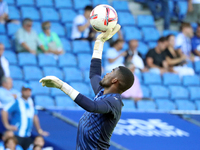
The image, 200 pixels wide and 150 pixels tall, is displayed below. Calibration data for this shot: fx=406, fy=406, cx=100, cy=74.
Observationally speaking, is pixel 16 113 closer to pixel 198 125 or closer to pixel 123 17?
pixel 198 125

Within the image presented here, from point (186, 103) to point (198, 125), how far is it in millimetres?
1537

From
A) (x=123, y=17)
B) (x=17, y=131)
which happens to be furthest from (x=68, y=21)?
(x=17, y=131)

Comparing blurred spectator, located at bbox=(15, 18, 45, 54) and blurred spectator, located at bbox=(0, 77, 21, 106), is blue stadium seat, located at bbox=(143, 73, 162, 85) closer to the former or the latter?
blurred spectator, located at bbox=(15, 18, 45, 54)

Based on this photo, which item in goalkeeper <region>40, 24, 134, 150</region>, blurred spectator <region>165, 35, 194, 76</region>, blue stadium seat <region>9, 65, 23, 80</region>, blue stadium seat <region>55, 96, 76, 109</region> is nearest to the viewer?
goalkeeper <region>40, 24, 134, 150</region>

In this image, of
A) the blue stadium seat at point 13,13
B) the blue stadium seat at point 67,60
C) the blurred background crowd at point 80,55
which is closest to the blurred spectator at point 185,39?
the blurred background crowd at point 80,55

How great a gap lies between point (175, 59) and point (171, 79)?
62 cm

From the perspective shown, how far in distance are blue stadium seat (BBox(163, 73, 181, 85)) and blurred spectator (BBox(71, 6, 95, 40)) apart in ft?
6.59

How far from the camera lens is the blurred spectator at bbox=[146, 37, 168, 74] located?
970cm

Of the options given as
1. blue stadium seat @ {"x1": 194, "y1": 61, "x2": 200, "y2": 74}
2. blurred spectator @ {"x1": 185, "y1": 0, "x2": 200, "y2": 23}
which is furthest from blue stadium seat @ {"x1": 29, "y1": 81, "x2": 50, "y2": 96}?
blurred spectator @ {"x1": 185, "y1": 0, "x2": 200, "y2": 23}

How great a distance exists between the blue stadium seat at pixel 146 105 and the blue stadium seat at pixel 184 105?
752 millimetres

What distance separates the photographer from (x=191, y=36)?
10906 mm

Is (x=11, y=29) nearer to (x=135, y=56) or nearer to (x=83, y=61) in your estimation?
(x=83, y=61)

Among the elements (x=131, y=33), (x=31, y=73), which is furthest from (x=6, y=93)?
(x=131, y=33)

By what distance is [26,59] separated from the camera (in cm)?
862
